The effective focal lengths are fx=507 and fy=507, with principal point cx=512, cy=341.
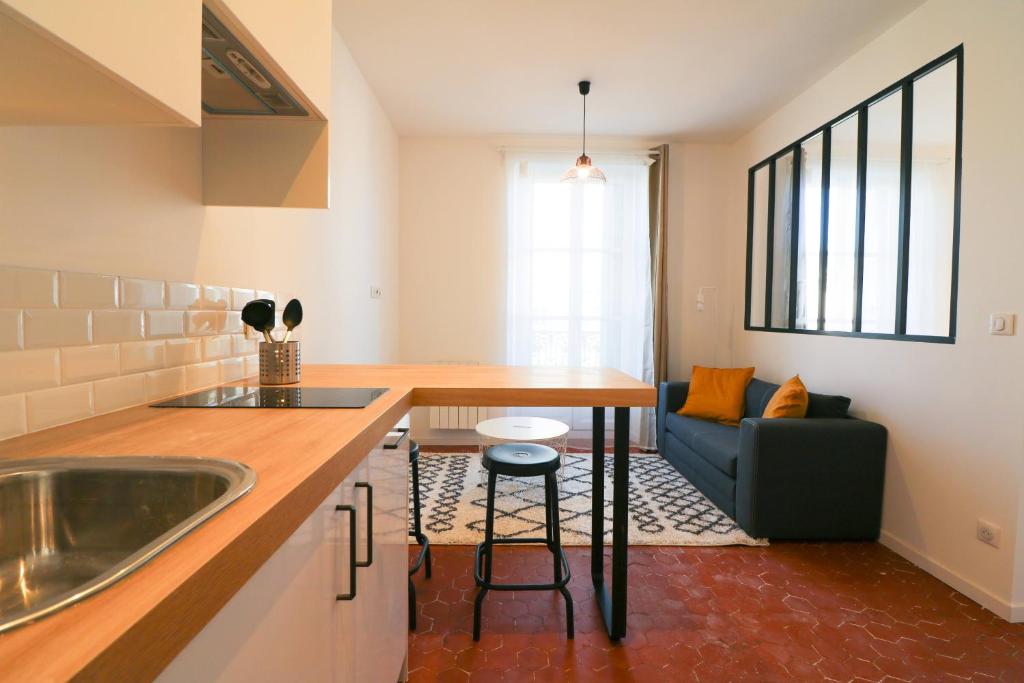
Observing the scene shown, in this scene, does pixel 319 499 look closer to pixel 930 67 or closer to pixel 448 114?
pixel 930 67

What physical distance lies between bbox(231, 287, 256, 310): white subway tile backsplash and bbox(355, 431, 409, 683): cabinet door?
73 centimetres

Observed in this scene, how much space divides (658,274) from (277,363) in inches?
147

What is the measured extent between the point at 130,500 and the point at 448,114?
4040mm

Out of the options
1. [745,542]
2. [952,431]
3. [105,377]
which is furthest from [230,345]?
[952,431]

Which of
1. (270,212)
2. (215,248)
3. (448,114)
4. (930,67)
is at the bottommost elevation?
(215,248)

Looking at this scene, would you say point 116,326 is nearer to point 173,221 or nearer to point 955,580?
point 173,221

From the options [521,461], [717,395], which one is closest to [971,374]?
[717,395]

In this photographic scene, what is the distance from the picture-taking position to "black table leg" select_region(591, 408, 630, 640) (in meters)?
1.77

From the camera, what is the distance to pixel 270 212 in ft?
6.78

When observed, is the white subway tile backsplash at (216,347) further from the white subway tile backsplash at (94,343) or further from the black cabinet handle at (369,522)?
the black cabinet handle at (369,522)

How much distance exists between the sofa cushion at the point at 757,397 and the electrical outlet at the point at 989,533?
52.8 inches

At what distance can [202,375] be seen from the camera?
1491 millimetres

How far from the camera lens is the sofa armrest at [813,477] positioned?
2664 mm

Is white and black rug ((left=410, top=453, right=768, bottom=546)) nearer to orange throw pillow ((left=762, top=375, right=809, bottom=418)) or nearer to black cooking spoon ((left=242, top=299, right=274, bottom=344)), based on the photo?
orange throw pillow ((left=762, top=375, right=809, bottom=418))
